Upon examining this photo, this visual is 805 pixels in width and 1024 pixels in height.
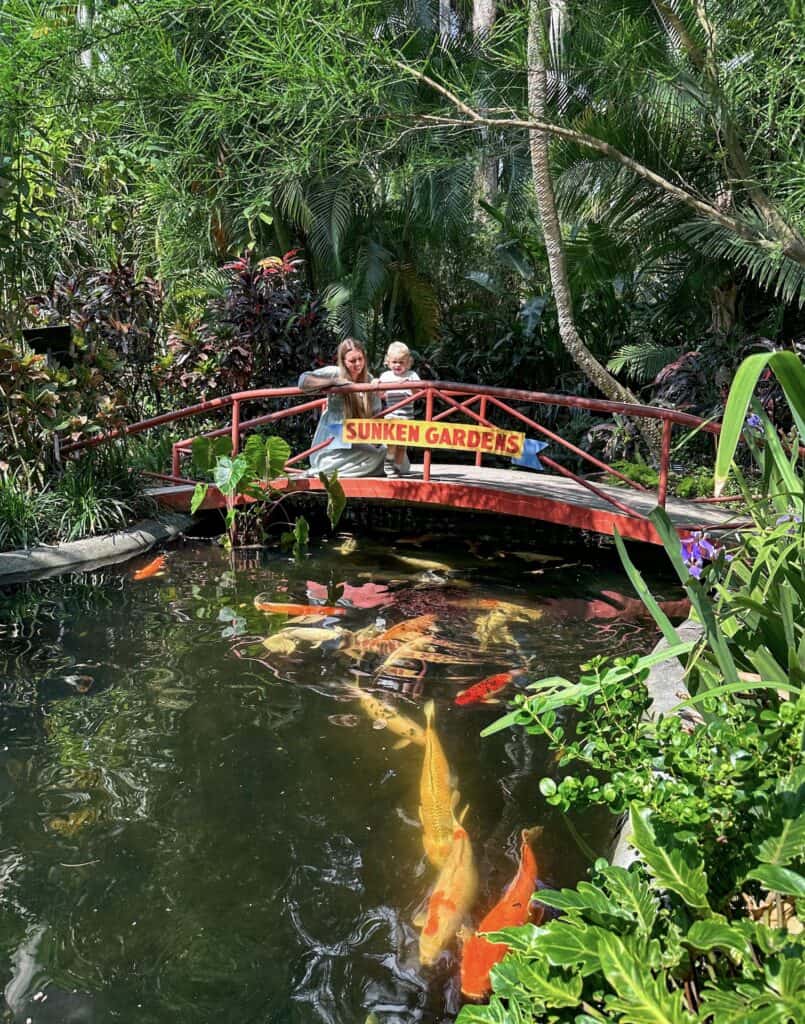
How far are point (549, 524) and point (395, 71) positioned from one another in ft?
12.3

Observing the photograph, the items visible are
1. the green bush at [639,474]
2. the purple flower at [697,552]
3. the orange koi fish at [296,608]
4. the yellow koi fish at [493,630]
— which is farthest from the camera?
the green bush at [639,474]

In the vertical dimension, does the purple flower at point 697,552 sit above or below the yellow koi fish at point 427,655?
above

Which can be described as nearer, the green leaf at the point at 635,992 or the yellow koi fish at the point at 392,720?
the green leaf at the point at 635,992

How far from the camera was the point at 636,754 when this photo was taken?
2.06m

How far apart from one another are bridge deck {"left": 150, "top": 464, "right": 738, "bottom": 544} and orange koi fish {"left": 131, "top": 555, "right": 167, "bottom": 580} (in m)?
0.97

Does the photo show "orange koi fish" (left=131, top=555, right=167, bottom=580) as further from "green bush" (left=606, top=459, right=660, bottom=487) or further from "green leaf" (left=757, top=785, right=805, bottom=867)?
"green leaf" (left=757, top=785, right=805, bottom=867)

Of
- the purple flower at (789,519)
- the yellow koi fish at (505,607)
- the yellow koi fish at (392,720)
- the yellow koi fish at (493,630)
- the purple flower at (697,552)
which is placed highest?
the purple flower at (789,519)

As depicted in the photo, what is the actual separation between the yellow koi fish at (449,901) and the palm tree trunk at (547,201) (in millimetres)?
4899

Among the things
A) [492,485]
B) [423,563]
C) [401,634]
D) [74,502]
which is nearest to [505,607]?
[401,634]

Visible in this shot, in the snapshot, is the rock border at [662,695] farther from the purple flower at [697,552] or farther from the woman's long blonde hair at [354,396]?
the woman's long blonde hair at [354,396]

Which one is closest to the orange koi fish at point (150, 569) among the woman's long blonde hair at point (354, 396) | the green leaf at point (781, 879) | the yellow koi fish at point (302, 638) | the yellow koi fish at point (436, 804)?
the yellow koi fish at point (302, 638)

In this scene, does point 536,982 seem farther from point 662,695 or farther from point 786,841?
point 662,695

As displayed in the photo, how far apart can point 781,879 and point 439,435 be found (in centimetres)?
558

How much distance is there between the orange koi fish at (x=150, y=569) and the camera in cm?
654
